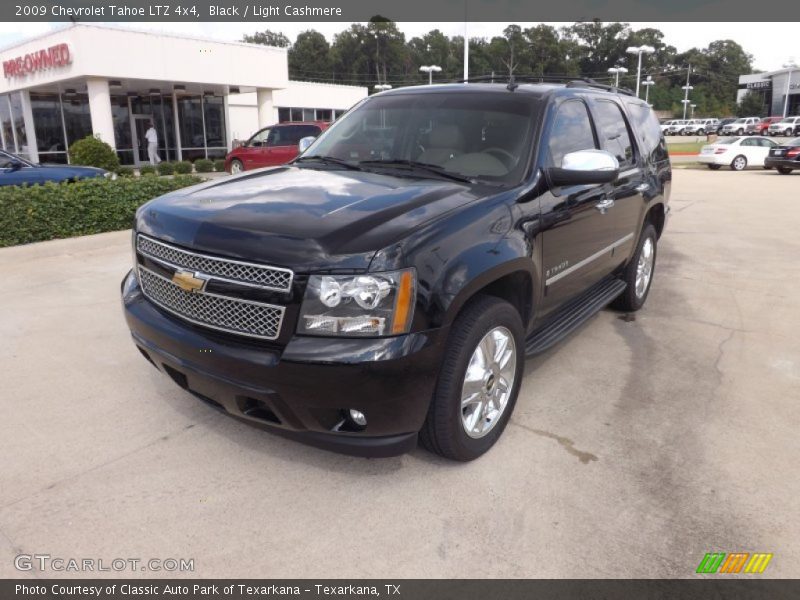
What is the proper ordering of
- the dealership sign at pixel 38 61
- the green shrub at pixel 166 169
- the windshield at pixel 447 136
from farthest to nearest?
1. the green shrub at pixel 166 169
2. the dealership sign at pixel 38 61
3. the windshield at pixel 447 136

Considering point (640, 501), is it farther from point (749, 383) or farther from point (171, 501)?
point (171, 501)

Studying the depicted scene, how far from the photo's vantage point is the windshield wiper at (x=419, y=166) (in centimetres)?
349

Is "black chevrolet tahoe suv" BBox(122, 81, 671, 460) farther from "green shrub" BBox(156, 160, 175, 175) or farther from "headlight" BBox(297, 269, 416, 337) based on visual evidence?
"green shrub" BBox(156, 160, 175, 175)

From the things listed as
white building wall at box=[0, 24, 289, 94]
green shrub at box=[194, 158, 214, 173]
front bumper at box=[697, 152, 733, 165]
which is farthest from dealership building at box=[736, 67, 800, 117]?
green shrub at box=[194, 158, 214, 173]

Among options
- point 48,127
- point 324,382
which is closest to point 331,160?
point 324,382

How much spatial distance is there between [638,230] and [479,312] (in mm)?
3003

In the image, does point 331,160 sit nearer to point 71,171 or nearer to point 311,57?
point 71,171

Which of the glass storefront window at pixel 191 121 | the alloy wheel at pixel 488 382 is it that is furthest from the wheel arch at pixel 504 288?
the glass storefront window at pixel 191 121

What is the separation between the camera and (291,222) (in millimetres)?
2791

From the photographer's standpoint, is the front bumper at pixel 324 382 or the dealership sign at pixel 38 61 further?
the dealership sign at pixel 38 61

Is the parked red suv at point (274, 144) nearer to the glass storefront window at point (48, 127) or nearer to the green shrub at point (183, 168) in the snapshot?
the green shrub at point (183, 168)

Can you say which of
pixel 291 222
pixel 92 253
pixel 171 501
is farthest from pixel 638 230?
pixel 92 253

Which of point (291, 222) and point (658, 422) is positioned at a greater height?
point (291, 222)
